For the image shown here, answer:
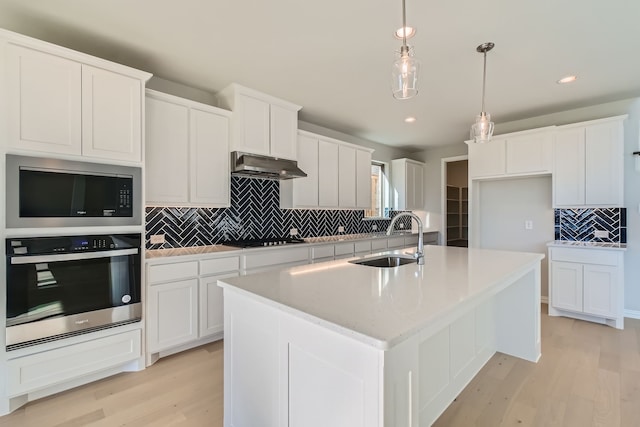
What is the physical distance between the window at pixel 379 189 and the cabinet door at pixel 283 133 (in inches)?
90.2

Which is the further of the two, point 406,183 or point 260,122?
point 406,183

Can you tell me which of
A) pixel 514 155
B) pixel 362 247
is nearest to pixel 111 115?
pixel 362 247

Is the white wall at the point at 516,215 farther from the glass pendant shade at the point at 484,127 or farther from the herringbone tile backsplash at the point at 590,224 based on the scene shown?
the glass pendant shade at the point at 484,127

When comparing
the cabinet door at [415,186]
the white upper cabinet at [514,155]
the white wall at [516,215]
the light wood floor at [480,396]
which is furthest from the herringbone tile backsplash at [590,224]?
the cabinet door at [415,186]

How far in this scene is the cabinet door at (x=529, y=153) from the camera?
3818 millimetres

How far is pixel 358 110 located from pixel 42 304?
11.5 feet

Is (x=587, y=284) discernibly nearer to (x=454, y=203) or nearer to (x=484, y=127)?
(x=484, y=127)

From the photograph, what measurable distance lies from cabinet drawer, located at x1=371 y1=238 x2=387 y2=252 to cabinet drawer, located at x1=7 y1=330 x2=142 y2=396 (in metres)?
3.02

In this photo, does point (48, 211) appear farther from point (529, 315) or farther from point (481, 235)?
point (481, 235)

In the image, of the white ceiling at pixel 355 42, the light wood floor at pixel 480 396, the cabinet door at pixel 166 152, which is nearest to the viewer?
the light wood floor at pixel 480 396

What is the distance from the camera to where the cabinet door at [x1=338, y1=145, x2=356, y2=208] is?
4367mm

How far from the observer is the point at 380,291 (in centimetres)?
136

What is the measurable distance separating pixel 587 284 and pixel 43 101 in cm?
519

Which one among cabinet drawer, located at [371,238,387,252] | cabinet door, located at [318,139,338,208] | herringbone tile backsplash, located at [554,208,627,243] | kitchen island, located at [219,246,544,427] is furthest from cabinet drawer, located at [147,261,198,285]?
herringbone tile backsplash, located at [554,208,627,243]
